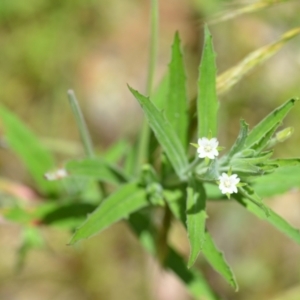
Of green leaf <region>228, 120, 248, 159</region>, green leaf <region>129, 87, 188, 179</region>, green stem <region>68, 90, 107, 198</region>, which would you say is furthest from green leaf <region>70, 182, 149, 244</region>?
green leaf <region>228, 120, 248, 159</region>

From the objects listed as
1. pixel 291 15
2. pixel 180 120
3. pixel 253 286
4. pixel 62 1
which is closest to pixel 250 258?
pixel 253 286

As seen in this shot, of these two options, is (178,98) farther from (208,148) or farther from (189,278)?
(189,278)

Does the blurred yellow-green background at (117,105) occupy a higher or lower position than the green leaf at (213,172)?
lower

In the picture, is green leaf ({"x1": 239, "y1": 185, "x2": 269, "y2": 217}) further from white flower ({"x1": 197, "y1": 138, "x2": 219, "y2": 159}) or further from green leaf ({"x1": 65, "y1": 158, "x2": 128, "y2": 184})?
green leaf ({"x1": 65, "y1": 158, "x2": 128, "y2": 184})

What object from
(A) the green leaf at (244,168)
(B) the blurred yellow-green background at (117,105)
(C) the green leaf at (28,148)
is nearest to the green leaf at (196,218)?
(A) the green leaf at (244,168)

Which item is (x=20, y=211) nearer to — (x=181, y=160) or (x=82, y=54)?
(x=181, y=160)

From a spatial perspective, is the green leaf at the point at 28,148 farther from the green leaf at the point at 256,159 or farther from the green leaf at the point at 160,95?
the green leaf at the point at 256,159

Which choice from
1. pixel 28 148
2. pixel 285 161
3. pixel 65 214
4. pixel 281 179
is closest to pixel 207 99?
pixel 285 161
